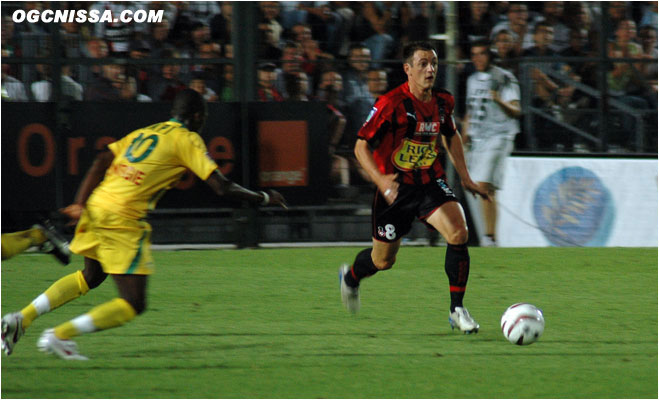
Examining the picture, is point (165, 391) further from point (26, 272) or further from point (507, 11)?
point (507, 11)

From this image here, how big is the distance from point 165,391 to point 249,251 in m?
6.18

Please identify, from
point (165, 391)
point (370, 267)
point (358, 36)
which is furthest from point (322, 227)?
point (165, 391)

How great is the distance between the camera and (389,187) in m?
6.38

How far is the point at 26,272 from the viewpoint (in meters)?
9.51

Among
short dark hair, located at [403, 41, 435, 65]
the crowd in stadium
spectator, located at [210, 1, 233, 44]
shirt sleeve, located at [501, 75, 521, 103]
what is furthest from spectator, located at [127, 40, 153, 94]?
short dark hair, located at [403, 41, 435, 65]

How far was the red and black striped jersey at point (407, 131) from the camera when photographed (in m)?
6.75

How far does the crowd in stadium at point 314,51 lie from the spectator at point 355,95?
12 millimetres

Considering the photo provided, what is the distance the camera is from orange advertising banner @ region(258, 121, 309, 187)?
11555 millimetres

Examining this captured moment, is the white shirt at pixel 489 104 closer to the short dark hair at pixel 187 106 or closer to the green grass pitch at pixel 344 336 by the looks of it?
the green grass pitch at pixel 344 336

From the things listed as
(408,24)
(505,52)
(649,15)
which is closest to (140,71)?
(408,24)

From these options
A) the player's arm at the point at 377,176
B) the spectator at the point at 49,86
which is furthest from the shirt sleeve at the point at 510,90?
the player's arm at the point at 377,176

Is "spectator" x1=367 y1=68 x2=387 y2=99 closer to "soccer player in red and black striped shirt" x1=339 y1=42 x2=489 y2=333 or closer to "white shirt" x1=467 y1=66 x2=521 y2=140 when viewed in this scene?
"white shirt" x1=467 y1=66 x2=521 y2=140

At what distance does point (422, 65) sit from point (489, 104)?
5008 millimetres

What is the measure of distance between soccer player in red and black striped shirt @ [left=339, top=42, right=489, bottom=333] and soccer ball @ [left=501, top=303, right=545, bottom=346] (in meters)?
0.33
